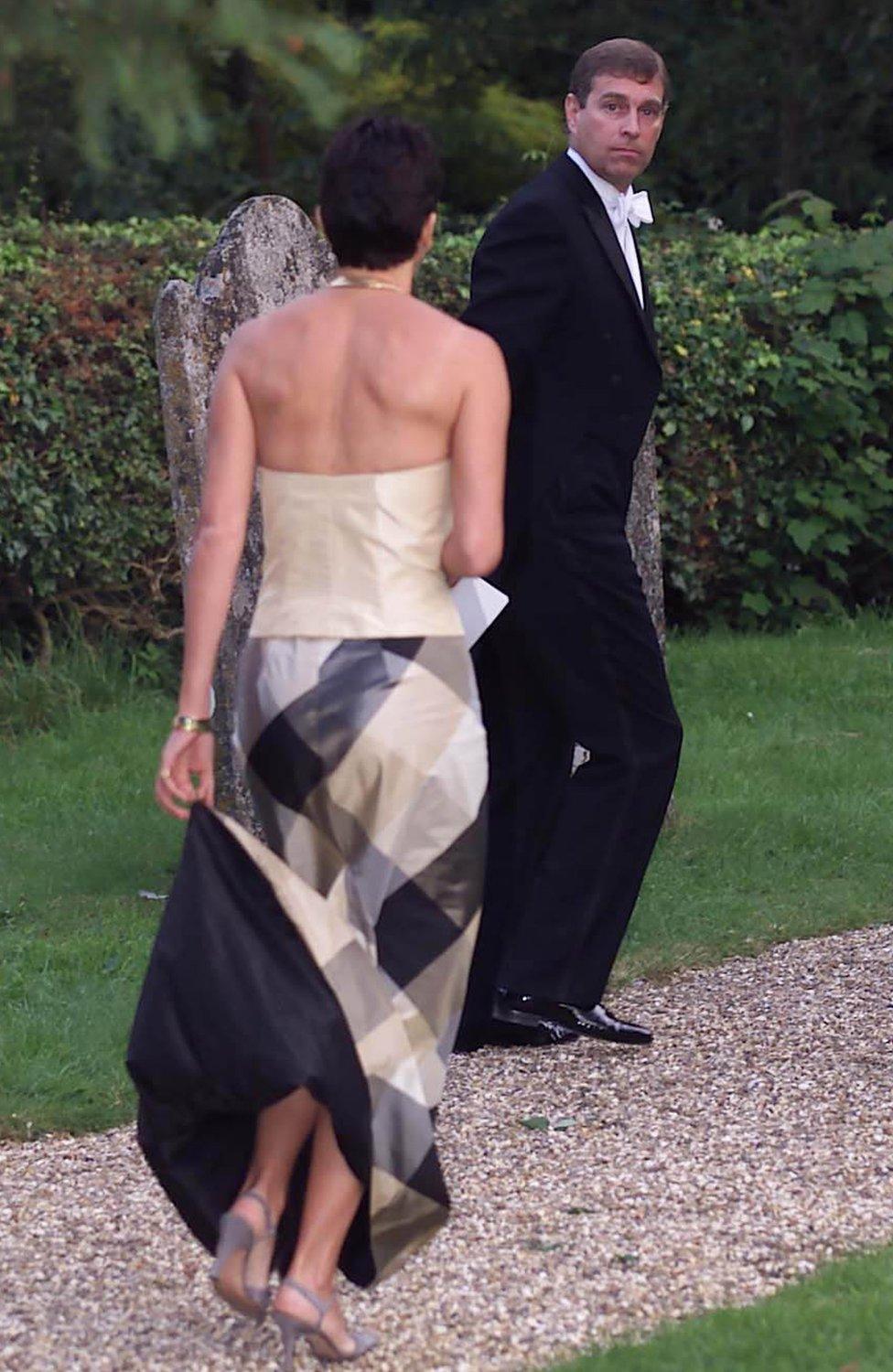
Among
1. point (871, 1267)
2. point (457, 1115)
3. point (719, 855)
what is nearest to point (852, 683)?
point (719, 855)

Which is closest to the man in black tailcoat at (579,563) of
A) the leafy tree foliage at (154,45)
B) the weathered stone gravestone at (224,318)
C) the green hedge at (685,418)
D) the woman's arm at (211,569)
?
the weathered stone gravestone at (224,318)

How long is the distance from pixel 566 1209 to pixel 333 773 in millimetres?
1181

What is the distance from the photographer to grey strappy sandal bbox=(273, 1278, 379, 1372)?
3381 mm

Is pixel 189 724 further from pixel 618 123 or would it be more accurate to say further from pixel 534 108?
pixel 534 108

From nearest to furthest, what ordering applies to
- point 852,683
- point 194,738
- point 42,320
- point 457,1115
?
1. point 194,738
2. point 457,1115
3. point 42,320
4. point 852,683

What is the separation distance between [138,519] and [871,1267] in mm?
5934

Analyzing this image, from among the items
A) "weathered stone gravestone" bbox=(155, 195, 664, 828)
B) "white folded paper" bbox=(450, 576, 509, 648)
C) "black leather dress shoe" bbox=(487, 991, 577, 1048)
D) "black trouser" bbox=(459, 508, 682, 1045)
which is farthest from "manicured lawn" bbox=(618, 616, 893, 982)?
"white folded paper" bbox=(450, 576, 509, 648)

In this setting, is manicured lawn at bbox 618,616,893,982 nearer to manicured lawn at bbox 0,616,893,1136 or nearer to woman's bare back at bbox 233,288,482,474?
manicured lawn at bbox 0,616,893,1136

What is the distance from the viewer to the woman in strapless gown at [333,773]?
11.0 feet

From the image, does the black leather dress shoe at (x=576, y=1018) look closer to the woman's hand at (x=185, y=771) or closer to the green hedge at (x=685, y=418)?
the woman's hand at (x=185, y=771)

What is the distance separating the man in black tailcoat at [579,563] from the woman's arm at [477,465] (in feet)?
5.09

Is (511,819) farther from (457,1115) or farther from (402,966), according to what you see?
(402,966)

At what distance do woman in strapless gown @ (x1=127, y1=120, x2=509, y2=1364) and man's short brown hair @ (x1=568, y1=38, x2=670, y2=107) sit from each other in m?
1.68

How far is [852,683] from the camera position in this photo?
31.4ft
